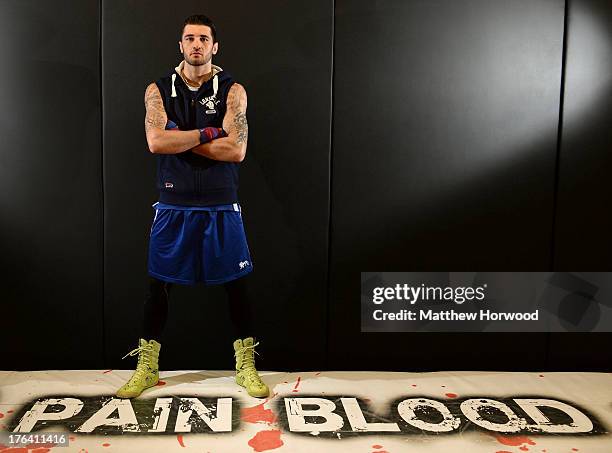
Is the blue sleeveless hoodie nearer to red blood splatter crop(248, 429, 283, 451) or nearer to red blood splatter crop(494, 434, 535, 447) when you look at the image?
red blood splatter crop(248, 429, 283, 451)

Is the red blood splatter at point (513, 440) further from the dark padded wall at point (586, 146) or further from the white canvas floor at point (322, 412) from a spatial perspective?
the dark padded wall at point (586, 146)

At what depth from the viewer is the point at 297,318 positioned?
322 centimetres

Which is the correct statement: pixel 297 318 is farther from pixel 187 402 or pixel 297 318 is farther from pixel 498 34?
pixel 498 34

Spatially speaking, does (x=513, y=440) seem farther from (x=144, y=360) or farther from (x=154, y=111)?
(x=154, y=111)

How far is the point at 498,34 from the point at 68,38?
2.06 meters

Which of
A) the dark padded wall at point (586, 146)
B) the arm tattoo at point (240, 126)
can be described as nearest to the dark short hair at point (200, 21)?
the arm tattoo at point (240, 126)

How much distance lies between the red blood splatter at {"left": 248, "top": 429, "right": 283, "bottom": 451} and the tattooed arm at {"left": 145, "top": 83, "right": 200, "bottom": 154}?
122 cm

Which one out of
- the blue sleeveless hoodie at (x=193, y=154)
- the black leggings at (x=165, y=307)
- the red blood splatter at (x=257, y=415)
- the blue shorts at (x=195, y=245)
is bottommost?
the red blood splatter at (x=257, y=415)

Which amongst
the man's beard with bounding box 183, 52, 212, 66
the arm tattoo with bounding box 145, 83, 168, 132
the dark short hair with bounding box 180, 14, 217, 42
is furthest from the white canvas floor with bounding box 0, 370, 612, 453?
the dark short hair with bounding box 180, 14, 217, 42

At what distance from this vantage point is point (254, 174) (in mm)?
3119

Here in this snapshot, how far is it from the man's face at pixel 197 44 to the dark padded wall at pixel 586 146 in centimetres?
176

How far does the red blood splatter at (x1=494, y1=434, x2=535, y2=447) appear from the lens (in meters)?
2.45

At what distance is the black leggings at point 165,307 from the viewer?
2893 millimetres

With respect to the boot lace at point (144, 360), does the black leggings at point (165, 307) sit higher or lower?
higher
